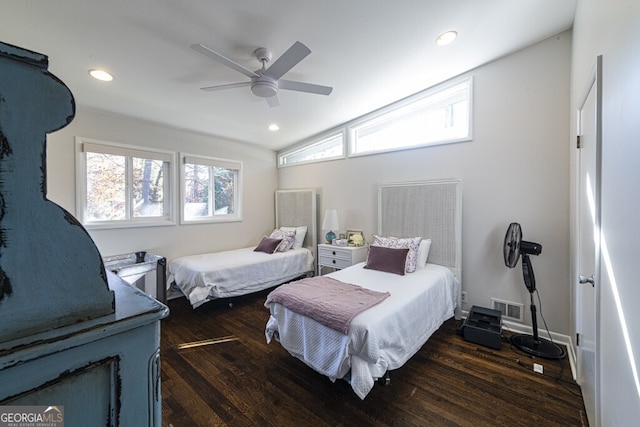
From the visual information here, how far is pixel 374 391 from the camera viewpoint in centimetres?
194

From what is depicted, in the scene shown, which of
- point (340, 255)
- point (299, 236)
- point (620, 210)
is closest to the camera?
point (620, 210)

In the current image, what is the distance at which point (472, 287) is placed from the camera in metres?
3.07

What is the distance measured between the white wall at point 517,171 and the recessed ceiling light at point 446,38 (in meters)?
0.84

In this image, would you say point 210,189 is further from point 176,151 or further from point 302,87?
point 302,87

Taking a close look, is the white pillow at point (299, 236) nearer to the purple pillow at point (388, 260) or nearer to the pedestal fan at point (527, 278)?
the purple pillow at point (388, 260)

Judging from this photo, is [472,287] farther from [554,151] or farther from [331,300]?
[331,300]

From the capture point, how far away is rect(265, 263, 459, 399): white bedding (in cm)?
172

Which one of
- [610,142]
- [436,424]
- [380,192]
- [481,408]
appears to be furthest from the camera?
[380,192]

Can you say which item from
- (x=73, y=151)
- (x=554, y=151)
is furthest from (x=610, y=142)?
(x=73, y=151)

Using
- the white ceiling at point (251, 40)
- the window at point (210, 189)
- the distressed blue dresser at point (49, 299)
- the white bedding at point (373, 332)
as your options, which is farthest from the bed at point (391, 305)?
the window at point (210, 189)

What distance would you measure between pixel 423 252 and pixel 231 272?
235cm

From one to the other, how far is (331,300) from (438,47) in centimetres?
249

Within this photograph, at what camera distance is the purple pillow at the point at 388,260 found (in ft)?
9.35

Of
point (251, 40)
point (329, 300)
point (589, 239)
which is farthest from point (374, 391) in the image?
A: point (251, 40)
